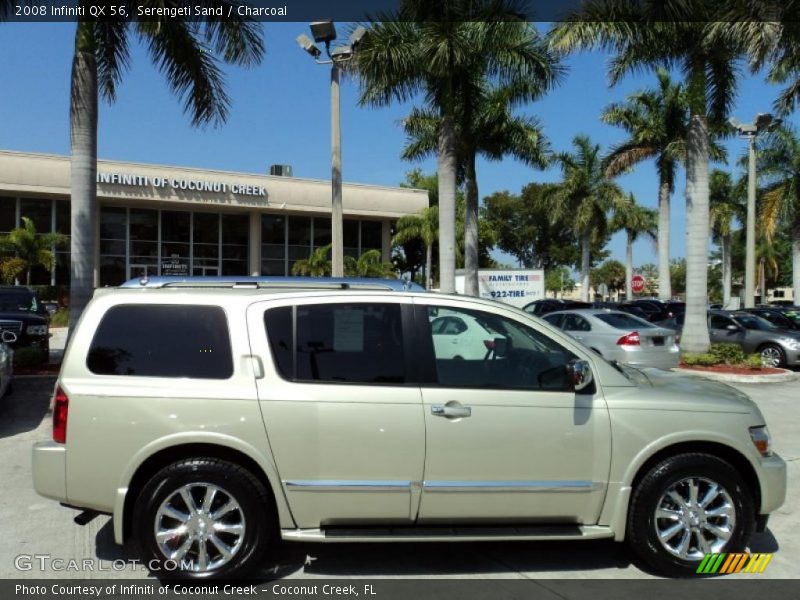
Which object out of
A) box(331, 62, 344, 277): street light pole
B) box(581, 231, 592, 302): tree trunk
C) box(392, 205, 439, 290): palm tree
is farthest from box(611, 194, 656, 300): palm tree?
box(331, 62, 344, 277): street light pole

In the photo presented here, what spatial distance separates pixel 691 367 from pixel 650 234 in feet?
104

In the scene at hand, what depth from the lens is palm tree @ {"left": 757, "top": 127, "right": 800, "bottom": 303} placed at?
28.0 meters

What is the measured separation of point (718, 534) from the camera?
4.07 m

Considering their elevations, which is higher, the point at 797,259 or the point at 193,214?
the point at 193,214

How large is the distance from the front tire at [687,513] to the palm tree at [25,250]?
26.9 meters

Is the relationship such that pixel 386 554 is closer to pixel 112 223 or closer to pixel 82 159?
pixel 82 159

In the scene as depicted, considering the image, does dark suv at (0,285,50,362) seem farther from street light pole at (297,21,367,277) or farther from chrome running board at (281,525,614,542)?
chrome running board at (281,525,614,542)

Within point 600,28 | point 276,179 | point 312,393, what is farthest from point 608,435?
point 276,179

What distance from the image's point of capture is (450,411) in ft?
12.7

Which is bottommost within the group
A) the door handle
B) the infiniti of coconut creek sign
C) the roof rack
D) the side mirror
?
the door handle

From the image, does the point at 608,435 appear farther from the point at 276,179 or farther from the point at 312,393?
the point at 276,179

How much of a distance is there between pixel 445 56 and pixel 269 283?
12418mm

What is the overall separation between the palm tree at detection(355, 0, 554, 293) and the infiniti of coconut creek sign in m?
14.7

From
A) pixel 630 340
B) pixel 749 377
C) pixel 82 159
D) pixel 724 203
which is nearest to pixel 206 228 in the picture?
pixel 82 159
